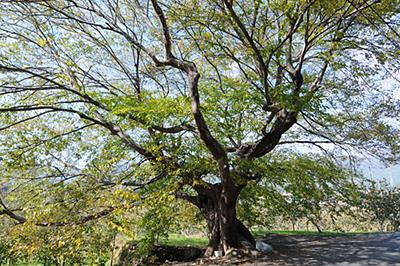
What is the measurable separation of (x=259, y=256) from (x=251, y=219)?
2322 millimetres

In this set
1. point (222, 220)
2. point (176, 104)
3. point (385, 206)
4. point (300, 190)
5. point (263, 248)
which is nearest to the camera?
point (176, 104)

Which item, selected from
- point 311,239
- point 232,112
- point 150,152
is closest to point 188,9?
point 232,112

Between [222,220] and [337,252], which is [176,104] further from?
[337,252]

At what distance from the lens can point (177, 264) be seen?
7098 mm

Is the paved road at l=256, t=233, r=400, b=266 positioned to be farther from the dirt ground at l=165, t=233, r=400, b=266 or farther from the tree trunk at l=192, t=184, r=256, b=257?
the tree trunk at l=192, t=184, r=256, b=257

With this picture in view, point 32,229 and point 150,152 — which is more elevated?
point 150,152

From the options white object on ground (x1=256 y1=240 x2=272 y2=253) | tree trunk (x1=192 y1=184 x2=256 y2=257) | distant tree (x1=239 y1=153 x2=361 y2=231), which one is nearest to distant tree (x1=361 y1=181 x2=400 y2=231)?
distant tree (x1=239 y1=153 x2=361 y2=231)

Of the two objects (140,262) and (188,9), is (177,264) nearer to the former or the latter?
(140,262)

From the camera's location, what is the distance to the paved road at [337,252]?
17.6 feet

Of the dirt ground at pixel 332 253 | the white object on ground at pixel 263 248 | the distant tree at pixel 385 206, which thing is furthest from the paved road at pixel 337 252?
the distant tree at pixel 385 206

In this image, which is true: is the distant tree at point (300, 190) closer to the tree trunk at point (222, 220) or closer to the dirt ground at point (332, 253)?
the tree trunk at point (222, 220)

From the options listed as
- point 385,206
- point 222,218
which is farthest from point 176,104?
point 385,206

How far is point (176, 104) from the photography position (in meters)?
5.21

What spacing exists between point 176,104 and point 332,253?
4.28 metres
